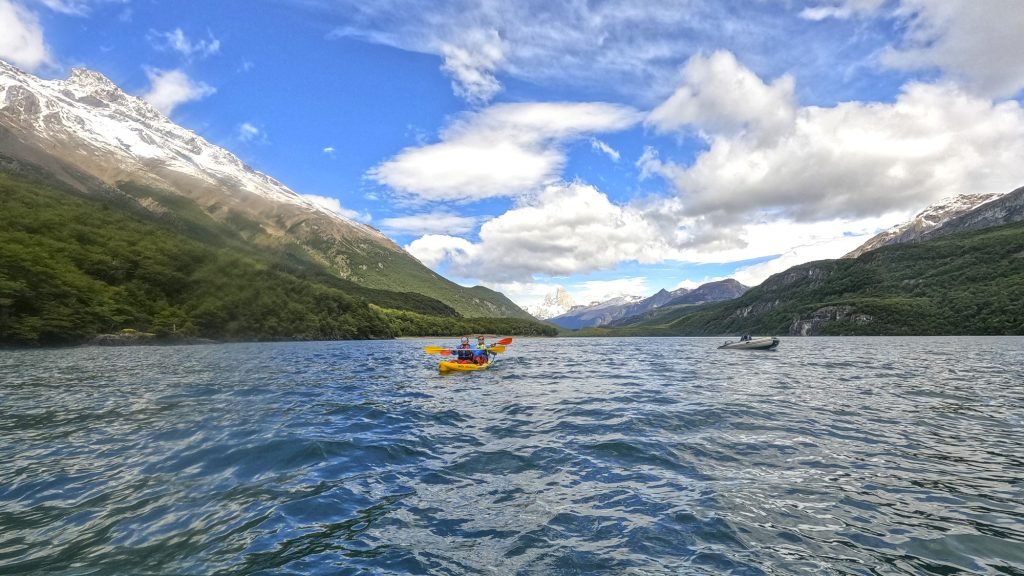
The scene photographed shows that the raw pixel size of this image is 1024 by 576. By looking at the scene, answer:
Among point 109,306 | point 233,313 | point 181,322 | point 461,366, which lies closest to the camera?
point 461,366

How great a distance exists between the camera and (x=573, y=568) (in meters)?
8.56

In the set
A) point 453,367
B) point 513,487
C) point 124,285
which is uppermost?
point 124,285

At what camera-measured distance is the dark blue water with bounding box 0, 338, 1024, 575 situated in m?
8.91

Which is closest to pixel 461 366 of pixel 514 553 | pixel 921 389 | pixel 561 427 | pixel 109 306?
pixel 561 427

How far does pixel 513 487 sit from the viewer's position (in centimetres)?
1332

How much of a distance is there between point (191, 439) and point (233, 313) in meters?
135

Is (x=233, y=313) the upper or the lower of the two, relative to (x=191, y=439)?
upper

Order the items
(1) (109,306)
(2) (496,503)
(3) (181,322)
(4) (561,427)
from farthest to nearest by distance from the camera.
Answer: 1. (3) (181,322)
2. (1) (109,306)
3. (4) (561,427)
4. (2) (496,503)

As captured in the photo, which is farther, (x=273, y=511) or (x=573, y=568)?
(x=273, y=511)

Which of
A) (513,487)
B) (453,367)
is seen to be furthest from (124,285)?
(513,487)

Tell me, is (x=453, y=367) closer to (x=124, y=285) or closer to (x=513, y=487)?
(x=513, y=487)

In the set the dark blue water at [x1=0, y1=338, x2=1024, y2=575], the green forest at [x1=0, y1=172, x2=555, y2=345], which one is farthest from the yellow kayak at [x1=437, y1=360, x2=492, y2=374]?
the green forest at [x1=0, y1=172, x2=555, y2=345]

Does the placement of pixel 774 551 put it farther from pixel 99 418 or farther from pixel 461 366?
pixel 461 366

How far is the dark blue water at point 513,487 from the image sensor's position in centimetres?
891
